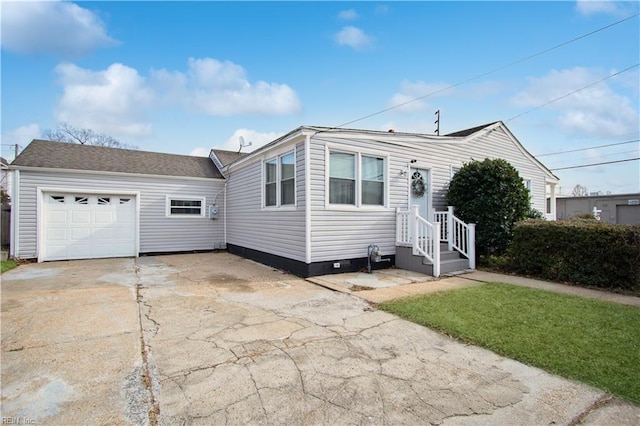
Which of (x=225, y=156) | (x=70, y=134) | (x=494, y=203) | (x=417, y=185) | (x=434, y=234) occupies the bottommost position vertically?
(x=434, y=234)

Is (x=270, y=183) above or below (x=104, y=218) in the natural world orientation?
above

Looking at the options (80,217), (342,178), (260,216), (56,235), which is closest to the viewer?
(342,178)

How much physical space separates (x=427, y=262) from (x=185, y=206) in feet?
30.8

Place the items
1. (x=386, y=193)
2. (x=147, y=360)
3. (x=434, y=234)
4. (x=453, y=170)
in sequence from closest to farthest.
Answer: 1. (x=147, y=360)
2. (x=434, y=234)
3. (x=386, y=193)
4. (x=453, y=170)

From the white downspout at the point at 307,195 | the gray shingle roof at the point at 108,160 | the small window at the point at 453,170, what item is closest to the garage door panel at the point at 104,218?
the gray shingle roof at the point at 108,160

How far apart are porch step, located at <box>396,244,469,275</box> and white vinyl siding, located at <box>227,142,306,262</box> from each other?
2.78 m

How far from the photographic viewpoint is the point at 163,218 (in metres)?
12.1

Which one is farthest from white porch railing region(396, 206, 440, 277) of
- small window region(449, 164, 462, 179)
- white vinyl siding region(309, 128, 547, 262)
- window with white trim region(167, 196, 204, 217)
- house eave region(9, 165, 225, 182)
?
window with white trim region(167, 196, 204, 217)

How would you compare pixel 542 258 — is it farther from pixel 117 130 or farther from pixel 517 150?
pixel 117 130

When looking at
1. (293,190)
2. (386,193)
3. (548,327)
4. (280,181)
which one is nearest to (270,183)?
(280,181)

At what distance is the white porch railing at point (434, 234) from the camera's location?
7675 millimetres

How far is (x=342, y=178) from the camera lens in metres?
8.03

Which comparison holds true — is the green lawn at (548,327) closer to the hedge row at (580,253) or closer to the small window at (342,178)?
the hedge row at (580,253)

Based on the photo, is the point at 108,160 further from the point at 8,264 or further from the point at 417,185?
the point at 417,185
